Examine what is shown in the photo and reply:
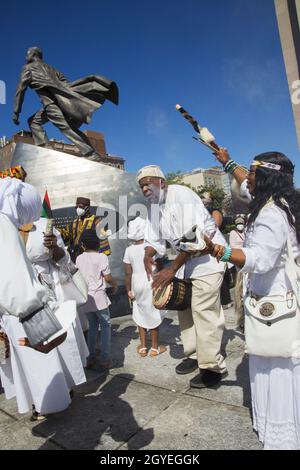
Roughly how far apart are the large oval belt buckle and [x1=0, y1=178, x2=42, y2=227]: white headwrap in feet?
5.04

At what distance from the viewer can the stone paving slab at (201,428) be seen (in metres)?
2.21

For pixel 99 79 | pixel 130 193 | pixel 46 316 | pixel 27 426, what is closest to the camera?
pixel 46 316

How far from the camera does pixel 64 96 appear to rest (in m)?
8.67

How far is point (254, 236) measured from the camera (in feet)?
6.57

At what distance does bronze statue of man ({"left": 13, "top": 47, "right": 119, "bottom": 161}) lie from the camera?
335 inches

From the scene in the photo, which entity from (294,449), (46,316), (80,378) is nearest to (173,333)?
(80,378)

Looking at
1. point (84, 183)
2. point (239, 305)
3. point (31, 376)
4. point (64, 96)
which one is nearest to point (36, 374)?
point (31, 376)

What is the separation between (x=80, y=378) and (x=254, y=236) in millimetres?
2063

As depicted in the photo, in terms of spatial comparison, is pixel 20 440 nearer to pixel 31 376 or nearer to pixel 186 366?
pixel 31 376

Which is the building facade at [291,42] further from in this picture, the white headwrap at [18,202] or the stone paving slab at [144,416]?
the white headwrap at [18,202]

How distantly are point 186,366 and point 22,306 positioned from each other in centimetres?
254

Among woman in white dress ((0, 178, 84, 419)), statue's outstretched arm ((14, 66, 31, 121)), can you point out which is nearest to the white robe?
woman in white dress ((0, 178, 84, 419))

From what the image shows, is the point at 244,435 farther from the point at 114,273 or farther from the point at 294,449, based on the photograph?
the point at 114,273

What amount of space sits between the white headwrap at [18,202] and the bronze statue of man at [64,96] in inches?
260
